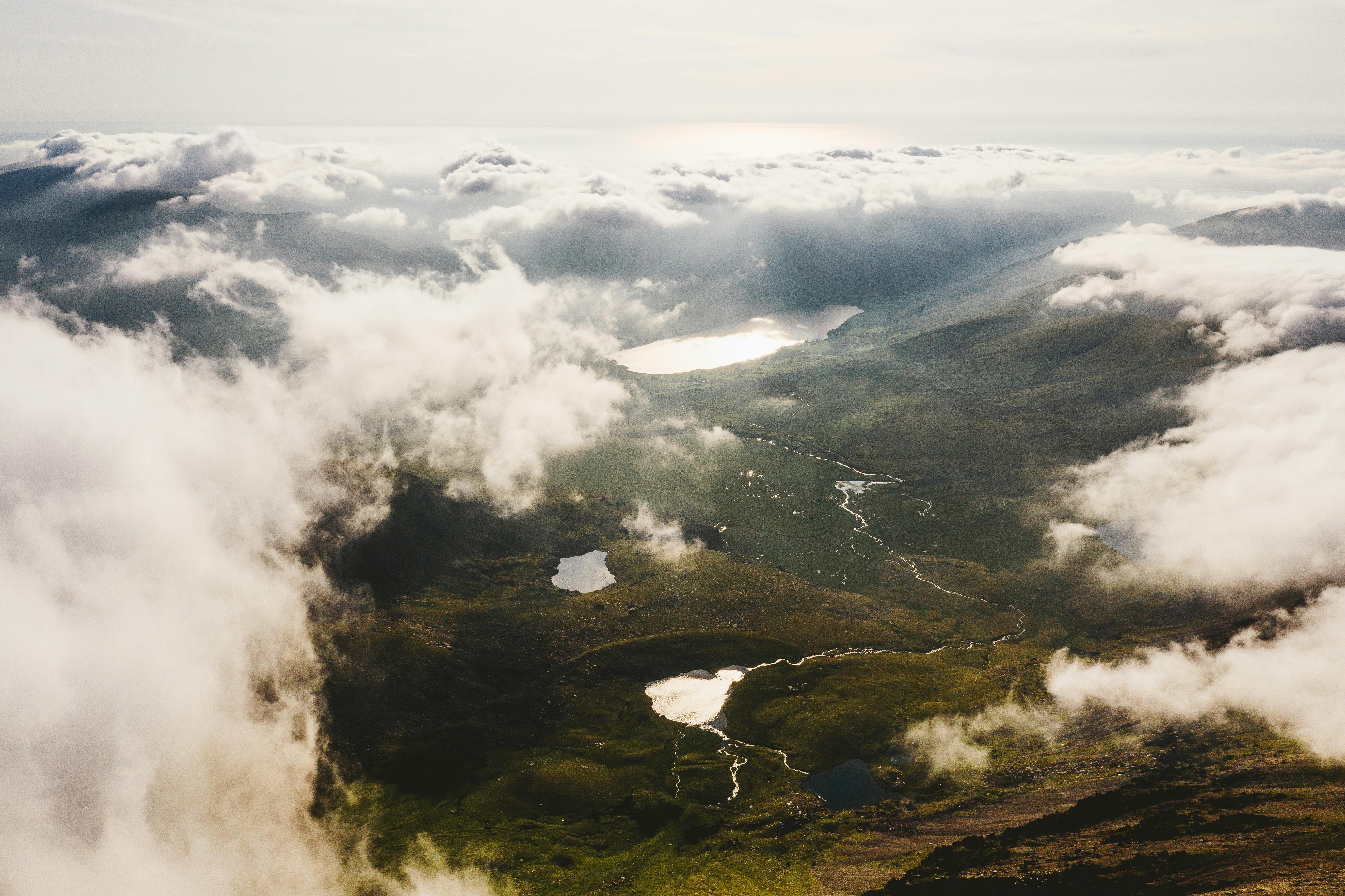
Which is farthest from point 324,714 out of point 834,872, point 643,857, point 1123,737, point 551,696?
point 1123,737

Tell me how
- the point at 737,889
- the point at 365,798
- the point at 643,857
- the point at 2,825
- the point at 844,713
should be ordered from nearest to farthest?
the point at 2,825 < the point at 737,889 < the point at 643,857 < the point at 365,798 < the point at 844,713

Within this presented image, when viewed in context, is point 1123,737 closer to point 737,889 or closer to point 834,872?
point 834,872

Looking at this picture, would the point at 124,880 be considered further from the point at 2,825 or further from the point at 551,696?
the point at 551,696

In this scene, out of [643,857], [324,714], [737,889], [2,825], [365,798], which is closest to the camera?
[2,825]

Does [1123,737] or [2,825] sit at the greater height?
[2,825]

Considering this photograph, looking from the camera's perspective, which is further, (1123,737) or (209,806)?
(1123,737)

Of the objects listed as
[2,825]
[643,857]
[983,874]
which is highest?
[2,825]
